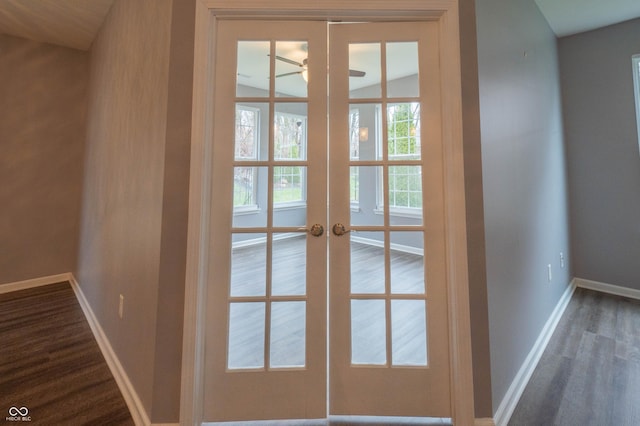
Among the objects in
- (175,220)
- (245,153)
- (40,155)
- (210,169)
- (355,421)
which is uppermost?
(40,155)

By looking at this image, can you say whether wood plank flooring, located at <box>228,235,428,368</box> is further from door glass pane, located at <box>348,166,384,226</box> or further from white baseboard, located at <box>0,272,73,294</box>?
white baseboard, located at <box>0,272,73,294</box>

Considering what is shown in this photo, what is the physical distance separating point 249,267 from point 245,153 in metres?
0.63

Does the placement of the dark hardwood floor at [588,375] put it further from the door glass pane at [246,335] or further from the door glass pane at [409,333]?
the door glass pane at [246,335]

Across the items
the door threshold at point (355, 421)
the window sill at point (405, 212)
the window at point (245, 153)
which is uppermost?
the window at point (245, 153)

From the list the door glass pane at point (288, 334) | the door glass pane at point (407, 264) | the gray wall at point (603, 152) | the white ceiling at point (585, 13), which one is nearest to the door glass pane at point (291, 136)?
the door glass pane at point (407, 264)

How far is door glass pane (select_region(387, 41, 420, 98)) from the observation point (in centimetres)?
144

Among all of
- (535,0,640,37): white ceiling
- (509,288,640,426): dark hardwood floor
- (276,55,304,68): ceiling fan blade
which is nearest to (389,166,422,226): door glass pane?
(276,55,304,68): ceiling fan blade

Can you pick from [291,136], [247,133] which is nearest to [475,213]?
[291,136]

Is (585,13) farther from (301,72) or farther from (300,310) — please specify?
(300,310)

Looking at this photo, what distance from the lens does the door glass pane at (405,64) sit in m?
1.44

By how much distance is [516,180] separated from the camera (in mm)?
1747

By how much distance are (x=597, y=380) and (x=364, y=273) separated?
170cm

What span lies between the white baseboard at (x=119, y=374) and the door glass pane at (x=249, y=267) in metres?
0.74

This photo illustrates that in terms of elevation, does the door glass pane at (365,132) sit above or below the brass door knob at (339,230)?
above
